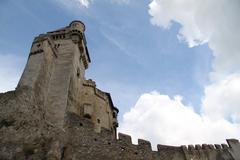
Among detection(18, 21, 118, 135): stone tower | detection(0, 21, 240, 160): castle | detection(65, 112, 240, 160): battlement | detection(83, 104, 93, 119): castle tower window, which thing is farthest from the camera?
detection(83, 104, 93, 119): castle tower window

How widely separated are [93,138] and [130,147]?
9.77 ft

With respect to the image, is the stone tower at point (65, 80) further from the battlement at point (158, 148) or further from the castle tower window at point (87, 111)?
the battlement at point (158, 148)

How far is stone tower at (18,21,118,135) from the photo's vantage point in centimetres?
2111

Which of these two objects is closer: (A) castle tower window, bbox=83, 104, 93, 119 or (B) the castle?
(B) the castle

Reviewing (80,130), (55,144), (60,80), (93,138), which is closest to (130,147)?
(93,138)

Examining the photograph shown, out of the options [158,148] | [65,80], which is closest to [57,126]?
[65,80]

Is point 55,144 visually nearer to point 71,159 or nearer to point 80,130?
point 71,159

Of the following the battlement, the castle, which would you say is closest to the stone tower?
the castle

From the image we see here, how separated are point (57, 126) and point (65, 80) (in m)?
5.78

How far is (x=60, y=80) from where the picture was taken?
77.7 ft

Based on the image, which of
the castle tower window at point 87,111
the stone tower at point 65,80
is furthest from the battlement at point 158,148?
the castle tower window at point 87,111

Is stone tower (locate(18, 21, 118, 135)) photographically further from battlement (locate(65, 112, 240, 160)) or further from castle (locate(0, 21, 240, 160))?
battlement (locate(65, 112, 240, 160))

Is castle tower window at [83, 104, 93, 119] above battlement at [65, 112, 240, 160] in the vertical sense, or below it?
above

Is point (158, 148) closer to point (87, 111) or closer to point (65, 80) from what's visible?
point (87, 111)
